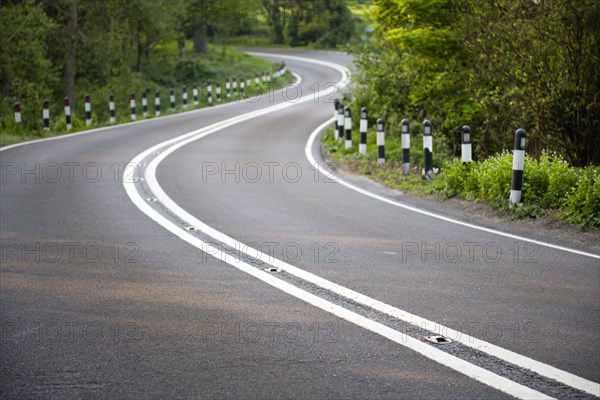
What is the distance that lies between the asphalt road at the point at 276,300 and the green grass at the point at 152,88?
36.4 ft

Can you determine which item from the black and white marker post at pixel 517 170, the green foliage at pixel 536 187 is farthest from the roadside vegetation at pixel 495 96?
the black and white marker post at pixel 517 170

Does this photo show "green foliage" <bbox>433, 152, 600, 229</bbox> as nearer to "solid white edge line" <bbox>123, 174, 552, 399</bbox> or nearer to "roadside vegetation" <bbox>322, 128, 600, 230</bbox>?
"roadside vegetation" <bbox>322, 128, 600, 230</bbox>

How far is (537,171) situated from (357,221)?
264 centimetres

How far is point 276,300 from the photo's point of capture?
6387 mm

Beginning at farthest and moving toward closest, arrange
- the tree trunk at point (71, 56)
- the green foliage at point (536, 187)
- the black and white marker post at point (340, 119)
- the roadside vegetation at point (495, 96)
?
1. the tree trunk at point (71, 56)
2. the black and white marker post at point (340, 119)
3. the roadside vegetation at point (495, 96)
4. the green foliage at point (536, 187)


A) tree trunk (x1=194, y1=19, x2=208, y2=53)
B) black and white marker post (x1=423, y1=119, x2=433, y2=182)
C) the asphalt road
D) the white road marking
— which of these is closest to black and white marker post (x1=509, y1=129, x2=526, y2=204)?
the asphalt road

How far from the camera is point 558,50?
12.0 metres

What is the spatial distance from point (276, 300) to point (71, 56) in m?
31.1

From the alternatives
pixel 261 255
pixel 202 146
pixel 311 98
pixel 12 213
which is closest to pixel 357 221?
pixel 261 255

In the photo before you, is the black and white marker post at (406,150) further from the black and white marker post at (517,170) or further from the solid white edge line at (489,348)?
the solid white edge line at (489,348)

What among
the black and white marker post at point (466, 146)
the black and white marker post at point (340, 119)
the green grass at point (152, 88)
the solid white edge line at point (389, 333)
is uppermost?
the black and white marker post at point (466, 146)

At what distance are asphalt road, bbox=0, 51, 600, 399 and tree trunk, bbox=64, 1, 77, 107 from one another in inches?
917

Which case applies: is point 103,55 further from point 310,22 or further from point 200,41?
point 310,22

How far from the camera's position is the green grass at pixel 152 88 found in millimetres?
24625
